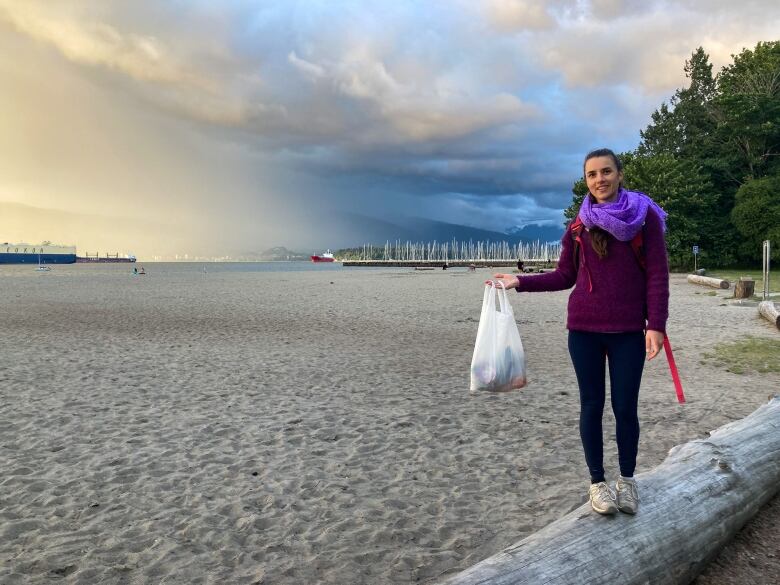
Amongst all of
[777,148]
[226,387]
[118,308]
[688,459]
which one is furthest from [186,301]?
[777,148]

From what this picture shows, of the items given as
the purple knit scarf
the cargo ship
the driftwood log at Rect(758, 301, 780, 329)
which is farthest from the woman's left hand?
the cargo ship

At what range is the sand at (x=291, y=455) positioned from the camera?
3807 millimetres

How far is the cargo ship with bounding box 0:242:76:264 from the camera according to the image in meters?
156

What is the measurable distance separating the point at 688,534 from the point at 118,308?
22675 mm

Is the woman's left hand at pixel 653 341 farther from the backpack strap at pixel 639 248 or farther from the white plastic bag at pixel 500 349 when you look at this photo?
the white plastic bag at pixel 500 349

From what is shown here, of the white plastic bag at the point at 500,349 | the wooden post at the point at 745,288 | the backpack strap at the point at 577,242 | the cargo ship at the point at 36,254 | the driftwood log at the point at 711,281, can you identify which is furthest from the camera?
the cargo ship at the point at 36,254

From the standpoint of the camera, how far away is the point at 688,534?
3.37 m

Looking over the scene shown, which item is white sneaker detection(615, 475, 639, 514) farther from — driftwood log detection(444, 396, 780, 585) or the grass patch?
the grass patch

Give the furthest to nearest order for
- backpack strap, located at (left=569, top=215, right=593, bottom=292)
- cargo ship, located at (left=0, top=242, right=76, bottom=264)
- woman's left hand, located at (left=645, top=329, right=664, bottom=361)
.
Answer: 1. cargo ship, located at (left=0, top=242, right=76, bottom=264)
2. backpack strap, located at (left=569, top=215, right=593, bottom=292)
3. woman's left hand, located at (left=645, top=329, right=664, bottom=361)

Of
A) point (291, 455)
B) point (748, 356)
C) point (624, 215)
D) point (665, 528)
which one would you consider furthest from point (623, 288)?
point (748, 356)

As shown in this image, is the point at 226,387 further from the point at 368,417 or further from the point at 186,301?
the point at 186,301

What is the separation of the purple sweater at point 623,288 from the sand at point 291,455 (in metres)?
1.71

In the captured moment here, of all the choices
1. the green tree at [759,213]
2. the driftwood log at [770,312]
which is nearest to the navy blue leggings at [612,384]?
the driftwood log at [770,312]

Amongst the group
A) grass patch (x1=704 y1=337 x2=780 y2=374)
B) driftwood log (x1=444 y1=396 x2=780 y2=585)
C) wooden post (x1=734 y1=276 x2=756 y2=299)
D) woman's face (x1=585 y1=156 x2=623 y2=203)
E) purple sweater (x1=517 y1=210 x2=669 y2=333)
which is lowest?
grass patch (x1=704 y1=337 x2=780 y2=374)
